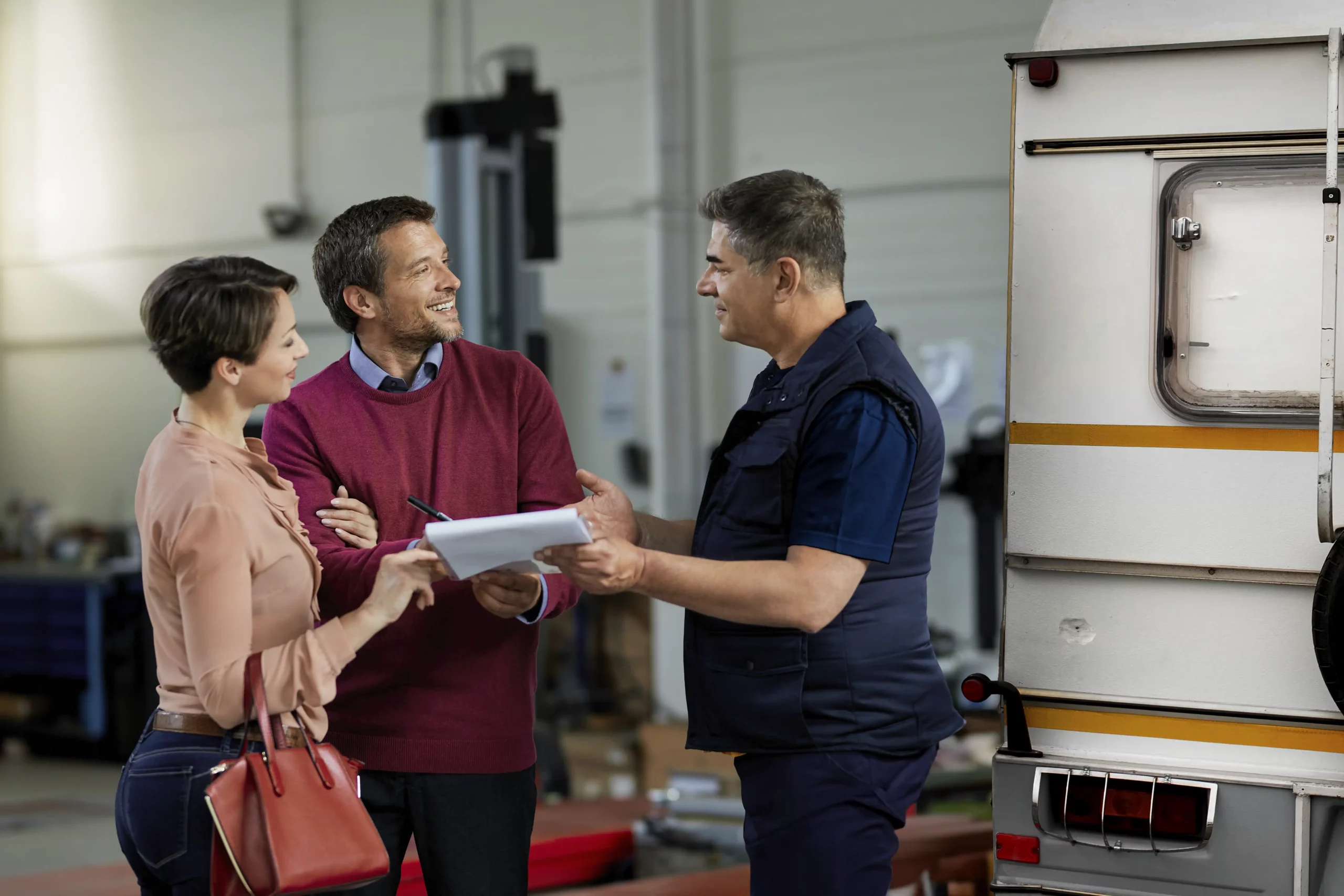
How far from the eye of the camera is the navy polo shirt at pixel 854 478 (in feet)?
7.21

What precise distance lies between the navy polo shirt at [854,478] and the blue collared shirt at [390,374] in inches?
19.9

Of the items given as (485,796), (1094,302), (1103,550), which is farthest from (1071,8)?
(485,796)

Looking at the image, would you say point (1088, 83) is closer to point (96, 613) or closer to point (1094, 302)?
point (1094, 302)

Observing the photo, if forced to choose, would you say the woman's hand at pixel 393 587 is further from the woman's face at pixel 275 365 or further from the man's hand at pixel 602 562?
the woman's face at pixel 275 365

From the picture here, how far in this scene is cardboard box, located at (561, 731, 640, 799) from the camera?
25.5 feet

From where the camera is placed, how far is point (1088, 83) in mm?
2764

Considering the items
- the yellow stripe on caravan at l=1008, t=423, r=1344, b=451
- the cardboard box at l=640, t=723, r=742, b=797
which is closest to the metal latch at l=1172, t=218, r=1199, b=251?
the yellow stripe on caravan at l=1008, t=423, r=1344, b=451

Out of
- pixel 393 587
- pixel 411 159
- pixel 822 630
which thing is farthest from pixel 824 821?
pixel 411 159

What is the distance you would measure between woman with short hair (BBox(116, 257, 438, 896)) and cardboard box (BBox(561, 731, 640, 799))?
18.9 feet

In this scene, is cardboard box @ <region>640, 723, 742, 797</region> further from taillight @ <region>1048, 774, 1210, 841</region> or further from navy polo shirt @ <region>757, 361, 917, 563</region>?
navy polo shirt @ <region>757, 361, 917, 563</region>

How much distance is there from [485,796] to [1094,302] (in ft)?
4.73

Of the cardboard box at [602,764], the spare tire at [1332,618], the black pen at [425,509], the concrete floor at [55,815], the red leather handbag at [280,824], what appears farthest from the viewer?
the cardboard box at [602,764]

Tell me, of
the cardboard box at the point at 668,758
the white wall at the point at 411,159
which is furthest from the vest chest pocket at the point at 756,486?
the white wall at the point at 411,159

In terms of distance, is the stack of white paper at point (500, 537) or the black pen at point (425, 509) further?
the black pen at point (425, 509)
